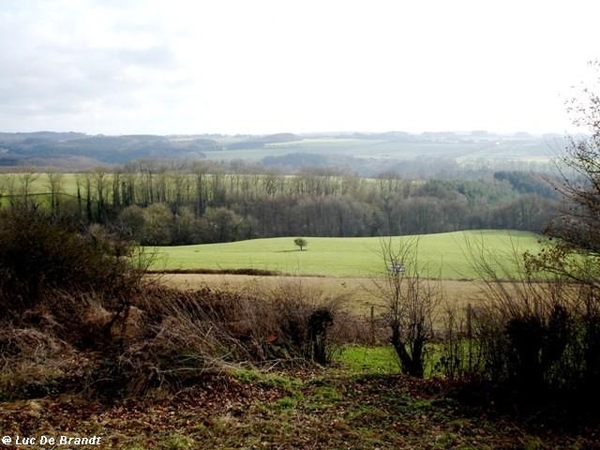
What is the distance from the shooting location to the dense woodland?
7219cm

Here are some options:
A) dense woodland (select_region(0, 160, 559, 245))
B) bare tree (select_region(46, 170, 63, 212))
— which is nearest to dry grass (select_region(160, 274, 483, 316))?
dense woodland (select_region(0, 160, 559, 245))

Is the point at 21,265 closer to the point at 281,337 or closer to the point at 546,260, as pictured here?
the point at 281,337

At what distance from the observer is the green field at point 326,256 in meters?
39.5

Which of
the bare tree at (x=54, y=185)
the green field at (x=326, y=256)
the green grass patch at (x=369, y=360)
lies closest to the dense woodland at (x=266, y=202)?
the bare tree at (x=54, y=185)

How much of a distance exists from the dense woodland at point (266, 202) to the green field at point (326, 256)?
44.4ft

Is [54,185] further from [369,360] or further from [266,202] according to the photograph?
→ [369,360]

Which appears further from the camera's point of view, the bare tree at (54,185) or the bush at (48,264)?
the bare tree at (54,185)

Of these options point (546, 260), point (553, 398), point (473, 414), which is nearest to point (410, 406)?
point (473, 414)

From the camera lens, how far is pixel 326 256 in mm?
48781

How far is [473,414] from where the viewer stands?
7.78 metres

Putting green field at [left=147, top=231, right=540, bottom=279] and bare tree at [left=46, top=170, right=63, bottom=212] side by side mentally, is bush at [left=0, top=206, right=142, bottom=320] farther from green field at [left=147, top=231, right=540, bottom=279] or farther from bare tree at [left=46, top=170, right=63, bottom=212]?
bare tree at [left=46, top=170, right=63, bottom=212]

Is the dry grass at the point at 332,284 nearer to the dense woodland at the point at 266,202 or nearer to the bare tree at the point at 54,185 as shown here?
the dense woodland at the point at 266,202

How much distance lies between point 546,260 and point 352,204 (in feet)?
229

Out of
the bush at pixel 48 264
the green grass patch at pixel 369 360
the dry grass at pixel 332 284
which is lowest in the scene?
the dry grass at pixel 332 284
